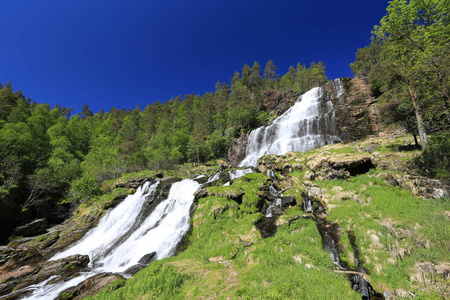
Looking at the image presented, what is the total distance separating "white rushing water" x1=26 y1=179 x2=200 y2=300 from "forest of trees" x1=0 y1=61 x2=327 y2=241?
10.9m

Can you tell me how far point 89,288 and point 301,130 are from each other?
3786 cm

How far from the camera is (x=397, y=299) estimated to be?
20.7ft

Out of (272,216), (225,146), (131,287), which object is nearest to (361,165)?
(272,216)

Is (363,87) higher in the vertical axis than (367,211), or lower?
higher

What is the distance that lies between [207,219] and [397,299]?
10.5m

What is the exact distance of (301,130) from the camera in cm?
3606

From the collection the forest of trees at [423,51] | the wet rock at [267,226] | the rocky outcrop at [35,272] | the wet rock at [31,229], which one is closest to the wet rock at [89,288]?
the rocky outcrop at [35,272]

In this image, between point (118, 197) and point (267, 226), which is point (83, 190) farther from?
point (267, 226)

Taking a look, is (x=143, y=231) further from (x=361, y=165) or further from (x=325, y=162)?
(x=361, y=165)

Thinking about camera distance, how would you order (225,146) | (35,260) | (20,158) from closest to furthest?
1. (35,260)
2. (20,158)
3. (225,146)

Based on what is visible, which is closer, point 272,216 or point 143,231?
point 272,216

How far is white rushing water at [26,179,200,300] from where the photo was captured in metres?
12.2

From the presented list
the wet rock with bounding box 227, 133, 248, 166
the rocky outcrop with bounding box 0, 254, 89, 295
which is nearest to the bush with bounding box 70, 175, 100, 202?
the rocky outcrop with bounding box 0, 254, 89, 295

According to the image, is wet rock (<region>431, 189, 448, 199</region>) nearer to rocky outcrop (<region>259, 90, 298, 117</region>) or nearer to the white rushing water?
the white rushing water
